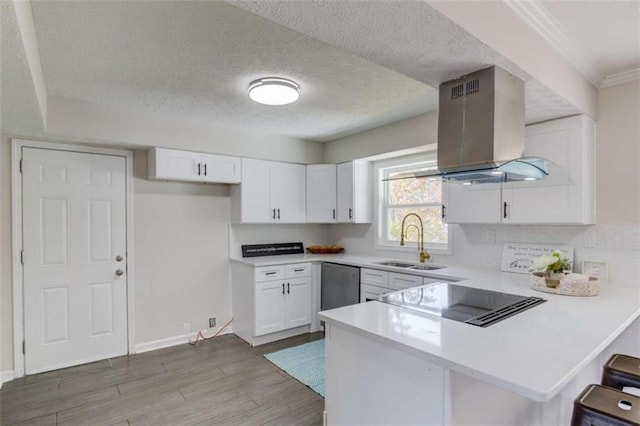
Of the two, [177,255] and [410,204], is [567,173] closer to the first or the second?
[410,204]

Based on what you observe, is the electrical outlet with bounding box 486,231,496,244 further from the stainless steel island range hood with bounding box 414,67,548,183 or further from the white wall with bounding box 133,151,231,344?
the white wall with bounding box 133,151,231,344

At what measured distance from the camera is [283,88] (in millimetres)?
2527

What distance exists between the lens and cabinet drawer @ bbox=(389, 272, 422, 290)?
3.15 metres

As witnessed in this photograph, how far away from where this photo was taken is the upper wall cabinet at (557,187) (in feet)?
8.09

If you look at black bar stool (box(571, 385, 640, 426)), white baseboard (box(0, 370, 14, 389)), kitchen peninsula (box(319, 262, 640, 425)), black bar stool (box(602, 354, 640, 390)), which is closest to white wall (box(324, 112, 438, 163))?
kitchen peninsula (box(319, 262, 640, 425))

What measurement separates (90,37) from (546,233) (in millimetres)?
3601

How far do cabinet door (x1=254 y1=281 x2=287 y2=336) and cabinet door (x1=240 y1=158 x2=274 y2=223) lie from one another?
84 cm

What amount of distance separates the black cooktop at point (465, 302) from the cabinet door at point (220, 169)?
250 centimetres

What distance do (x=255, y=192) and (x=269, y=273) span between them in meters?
1.01

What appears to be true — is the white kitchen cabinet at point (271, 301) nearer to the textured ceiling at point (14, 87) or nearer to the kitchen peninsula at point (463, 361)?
the kitchen peninsula at point (463, 361)

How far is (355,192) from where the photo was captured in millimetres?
4320

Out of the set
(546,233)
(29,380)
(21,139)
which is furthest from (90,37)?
(546,233)

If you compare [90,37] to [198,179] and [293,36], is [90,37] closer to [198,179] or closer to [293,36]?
[293,36]

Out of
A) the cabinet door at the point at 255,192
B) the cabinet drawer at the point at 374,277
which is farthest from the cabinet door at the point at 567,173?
the cabinet door at the point at 255,192
